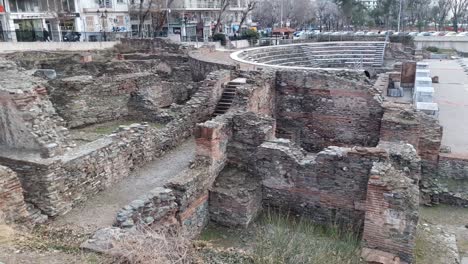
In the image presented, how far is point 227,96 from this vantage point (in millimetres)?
13367

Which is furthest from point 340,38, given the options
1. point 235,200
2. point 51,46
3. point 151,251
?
point 151,251

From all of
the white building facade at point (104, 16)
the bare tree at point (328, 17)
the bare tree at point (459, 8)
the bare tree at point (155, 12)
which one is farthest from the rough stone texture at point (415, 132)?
the bare tree at point (328, 17)

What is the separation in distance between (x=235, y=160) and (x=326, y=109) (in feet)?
16.0

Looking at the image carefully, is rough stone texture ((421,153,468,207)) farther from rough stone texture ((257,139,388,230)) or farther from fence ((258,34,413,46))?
fence ((258,34,413,46))

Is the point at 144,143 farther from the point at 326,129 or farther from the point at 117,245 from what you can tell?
the point at 326,129

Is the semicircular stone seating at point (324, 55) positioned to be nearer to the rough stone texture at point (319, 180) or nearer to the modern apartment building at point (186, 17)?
the modern apartment building at point (186, 17)

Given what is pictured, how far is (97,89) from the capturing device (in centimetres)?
A: 1346

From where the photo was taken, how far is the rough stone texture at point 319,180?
8383 mm

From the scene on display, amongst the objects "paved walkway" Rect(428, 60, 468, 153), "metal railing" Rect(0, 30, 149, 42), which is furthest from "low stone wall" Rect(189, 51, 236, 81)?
"metal railing" Rect(0, 30, 149, 42)

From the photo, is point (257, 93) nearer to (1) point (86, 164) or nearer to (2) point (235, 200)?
(2) point (235, 200)

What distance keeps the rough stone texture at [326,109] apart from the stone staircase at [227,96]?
4.64 ft

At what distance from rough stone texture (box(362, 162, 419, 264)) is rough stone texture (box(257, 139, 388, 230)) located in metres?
0.79

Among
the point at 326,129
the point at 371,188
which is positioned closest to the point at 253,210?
the point at 371,188

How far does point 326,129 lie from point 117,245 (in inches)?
383
